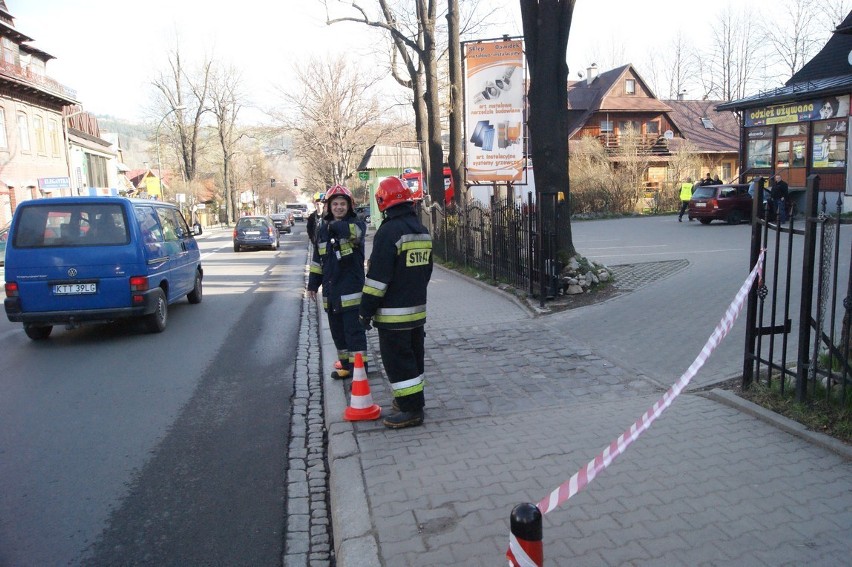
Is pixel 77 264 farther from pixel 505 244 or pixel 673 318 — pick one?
pixel 673 318

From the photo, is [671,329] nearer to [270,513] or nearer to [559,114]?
[559,114]

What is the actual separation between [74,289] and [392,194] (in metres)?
5.78

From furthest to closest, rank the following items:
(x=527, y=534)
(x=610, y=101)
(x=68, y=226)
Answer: (x=610, y=101) < (x=68, y=226) < (x=527, y=534)

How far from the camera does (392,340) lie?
5.20 metres

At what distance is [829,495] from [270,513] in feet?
10.5

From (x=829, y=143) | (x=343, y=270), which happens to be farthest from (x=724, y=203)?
(x=343, y=270)

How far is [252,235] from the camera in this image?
28750 millimetres

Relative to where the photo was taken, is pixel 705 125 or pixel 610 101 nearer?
pixel 610 101

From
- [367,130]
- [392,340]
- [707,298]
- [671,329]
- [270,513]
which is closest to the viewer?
[270,513]

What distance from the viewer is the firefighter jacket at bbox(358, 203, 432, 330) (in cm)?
510

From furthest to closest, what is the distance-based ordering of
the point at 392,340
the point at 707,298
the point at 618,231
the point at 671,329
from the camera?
the point at 618,231, the point at 707,298, the point at 671,329, the point at 392,340

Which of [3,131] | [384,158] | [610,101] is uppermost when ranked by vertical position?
[610,101]

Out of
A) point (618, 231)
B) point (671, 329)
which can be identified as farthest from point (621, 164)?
point (671, 329)

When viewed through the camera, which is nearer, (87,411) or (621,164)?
(87,411)
